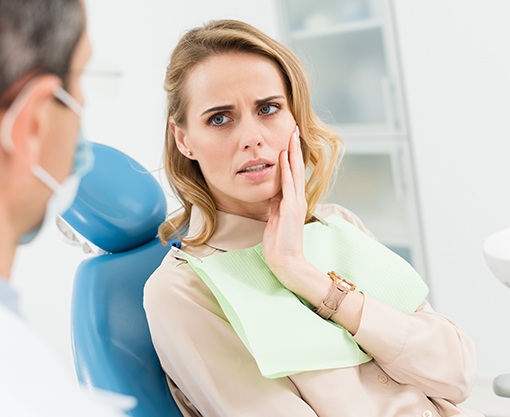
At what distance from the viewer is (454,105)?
2564mm

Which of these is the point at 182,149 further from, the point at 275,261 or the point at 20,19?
the point at 20,19

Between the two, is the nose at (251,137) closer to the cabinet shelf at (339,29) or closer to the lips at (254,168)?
the lips at (254,168)

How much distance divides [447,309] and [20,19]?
240 cm

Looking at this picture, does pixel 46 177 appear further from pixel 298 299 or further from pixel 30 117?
pixel 298 299

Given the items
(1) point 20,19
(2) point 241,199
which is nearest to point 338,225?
(2) point 241,199

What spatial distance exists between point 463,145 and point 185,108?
141cm

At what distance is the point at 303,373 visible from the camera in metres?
1.29

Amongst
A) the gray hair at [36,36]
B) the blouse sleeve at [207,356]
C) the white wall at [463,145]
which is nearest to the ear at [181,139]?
the blouse sleeve at [207,356]

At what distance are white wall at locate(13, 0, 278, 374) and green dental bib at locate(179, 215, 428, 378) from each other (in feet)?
5.00

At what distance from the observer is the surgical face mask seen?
0.60 meters

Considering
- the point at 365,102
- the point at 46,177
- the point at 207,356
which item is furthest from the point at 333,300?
the point at 365,102

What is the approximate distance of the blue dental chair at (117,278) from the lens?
1.36 meters

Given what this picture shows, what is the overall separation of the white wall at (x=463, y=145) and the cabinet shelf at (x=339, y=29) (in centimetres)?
20

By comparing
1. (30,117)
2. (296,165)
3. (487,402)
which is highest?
(30,117)
